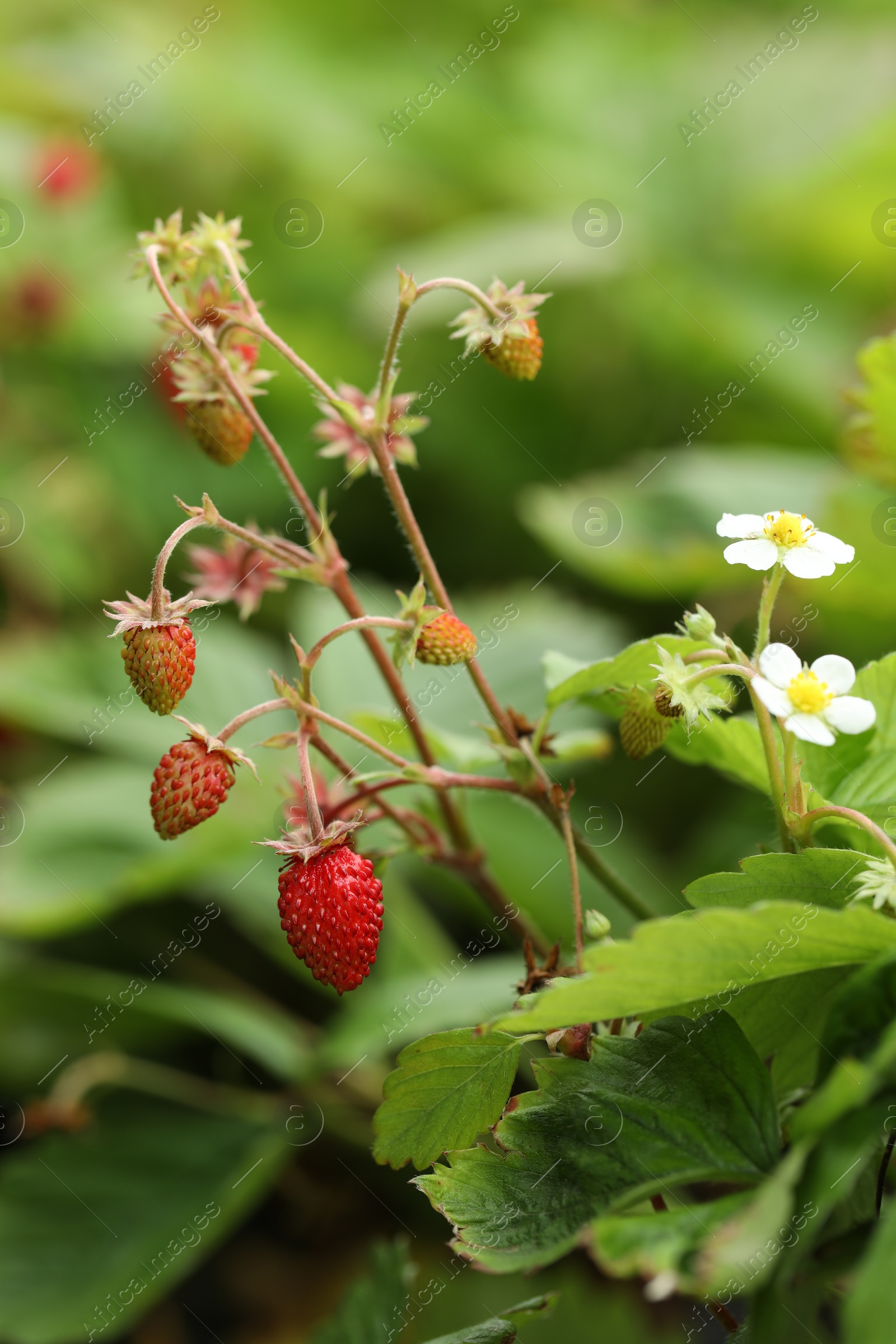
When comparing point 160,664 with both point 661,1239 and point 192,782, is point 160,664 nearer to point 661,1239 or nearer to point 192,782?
point 192,782

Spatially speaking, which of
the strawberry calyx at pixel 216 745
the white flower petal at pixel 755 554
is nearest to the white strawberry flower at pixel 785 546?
the white flower petal at pixel 755 554

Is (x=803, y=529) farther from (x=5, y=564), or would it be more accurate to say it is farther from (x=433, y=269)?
(x=5, y=564)

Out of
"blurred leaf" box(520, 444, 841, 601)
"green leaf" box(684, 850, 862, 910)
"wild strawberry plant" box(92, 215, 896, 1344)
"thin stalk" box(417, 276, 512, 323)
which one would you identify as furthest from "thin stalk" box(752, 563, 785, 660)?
"blurred leaf" box(520, 444, 841, 601)

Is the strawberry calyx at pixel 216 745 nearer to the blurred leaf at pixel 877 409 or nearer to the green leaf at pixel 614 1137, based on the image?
the green leaf at pixel 614 1137

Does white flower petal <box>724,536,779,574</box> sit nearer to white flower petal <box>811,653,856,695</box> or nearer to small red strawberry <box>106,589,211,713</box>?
white flower petal <box>811,653,856,695</box>

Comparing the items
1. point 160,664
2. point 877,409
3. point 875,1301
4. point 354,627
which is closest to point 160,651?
point 160,664

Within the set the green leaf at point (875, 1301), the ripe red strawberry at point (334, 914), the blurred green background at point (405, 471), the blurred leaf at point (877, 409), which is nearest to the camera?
the green leaf at point (875, 1301)

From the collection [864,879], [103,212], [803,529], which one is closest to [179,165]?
[103,212]

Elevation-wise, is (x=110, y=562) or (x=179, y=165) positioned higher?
(x=179, y=165)
